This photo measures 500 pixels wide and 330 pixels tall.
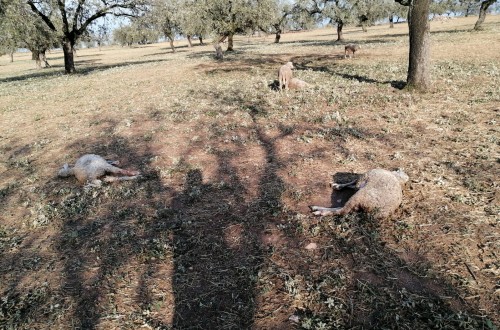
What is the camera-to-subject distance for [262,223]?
6066 millimetres

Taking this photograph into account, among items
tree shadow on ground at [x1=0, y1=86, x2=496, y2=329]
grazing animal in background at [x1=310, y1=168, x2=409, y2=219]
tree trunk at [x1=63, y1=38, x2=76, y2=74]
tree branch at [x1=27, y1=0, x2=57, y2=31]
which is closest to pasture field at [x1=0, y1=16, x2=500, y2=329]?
tree shadow on ground at [x1=0, y1=86, x2=496, y2=329]

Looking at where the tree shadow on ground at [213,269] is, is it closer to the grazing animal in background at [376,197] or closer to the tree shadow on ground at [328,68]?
the grazing animal in background at [376,197]

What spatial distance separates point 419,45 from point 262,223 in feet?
35.6

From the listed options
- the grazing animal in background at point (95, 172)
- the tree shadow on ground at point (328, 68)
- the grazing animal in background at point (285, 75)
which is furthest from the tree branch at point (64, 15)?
the grazing animal in background at point (95, 172)

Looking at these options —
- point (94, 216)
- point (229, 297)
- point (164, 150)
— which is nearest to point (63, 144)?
point (164, 150)

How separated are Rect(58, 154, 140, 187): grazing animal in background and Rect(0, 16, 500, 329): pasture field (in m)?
0.30

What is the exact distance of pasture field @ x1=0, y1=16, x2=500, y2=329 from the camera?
4.39 meters

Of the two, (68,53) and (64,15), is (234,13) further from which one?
(68,53)

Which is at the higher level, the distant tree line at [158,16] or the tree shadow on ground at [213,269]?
the distant tree line at [158,16]

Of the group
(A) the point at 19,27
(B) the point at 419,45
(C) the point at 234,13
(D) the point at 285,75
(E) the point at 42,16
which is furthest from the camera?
(C) the point at 234,13

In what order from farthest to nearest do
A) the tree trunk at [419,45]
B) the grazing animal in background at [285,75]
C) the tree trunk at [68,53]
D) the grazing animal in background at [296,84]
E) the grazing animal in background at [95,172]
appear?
the tree trunk at [68,53] < the grazing animal in background at [296,84] < the grazing animal in background at [285,75] < the tree trunk at [419,45] < the grazing animal in background at [95,172]

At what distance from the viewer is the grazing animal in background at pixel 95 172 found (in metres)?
8.28

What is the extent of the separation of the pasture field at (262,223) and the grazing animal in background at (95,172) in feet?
0.98

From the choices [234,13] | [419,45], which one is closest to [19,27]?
[234,13]
